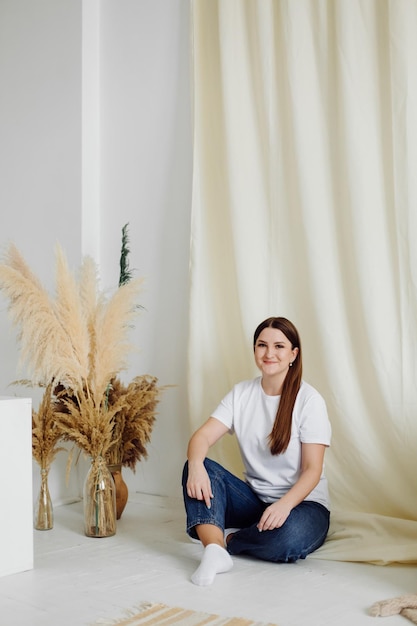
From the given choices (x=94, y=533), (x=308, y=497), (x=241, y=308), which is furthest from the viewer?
(x=241, y=308)

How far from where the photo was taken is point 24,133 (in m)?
3.56

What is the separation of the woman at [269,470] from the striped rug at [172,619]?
0.33m

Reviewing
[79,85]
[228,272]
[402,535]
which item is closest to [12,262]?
[228,272]

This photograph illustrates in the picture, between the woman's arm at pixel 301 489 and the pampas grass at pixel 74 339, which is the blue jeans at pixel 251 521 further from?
the pampas grass at pixel 74 339

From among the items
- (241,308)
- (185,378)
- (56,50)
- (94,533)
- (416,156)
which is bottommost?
(94,533)

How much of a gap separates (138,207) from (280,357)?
48.3 inches

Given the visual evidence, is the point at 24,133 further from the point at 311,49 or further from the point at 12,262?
the point at 311,49

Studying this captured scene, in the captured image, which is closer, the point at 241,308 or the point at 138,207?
the point at 241,308

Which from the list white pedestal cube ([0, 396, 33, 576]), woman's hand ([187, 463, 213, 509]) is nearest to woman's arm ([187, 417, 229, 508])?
woman's hand ([187, 463, 213, 509])

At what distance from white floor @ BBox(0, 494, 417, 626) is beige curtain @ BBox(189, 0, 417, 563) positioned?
213mm

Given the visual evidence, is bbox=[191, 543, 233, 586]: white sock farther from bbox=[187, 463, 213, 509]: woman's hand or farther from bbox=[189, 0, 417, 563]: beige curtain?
bbox=[189, 0, 417, 563]: beige curtain

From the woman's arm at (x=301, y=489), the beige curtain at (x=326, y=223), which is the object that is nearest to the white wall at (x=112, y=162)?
→ the beige curtain at (x=326, y=223)

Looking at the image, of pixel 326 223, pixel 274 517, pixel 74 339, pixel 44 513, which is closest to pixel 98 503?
pixel 44 513

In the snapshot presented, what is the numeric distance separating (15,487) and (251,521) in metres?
0.78
